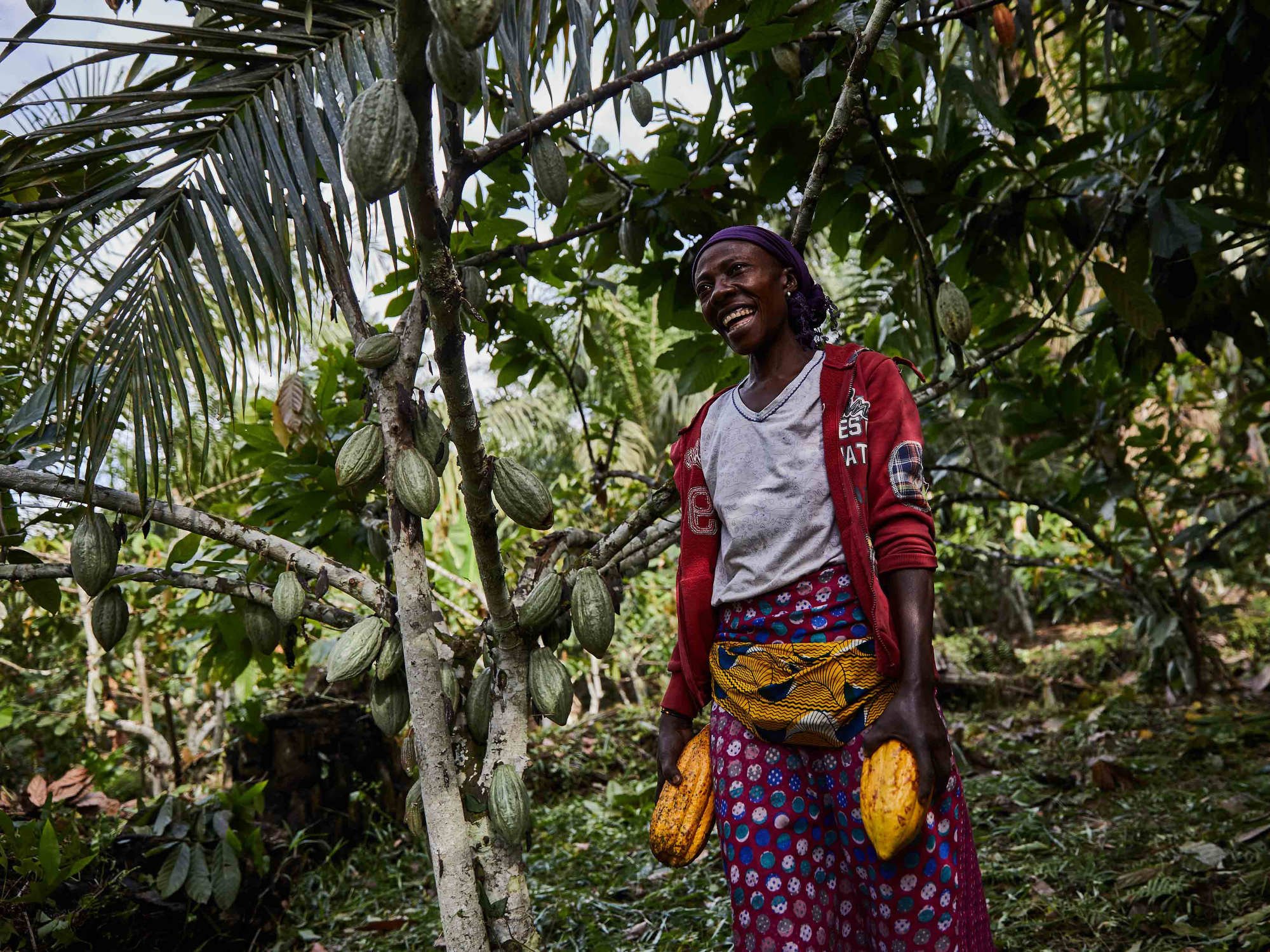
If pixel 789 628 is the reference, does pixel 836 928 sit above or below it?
below

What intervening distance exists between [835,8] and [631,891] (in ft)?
7.31

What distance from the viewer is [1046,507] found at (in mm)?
2953

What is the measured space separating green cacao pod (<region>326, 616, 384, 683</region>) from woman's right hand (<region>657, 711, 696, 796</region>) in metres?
0.48

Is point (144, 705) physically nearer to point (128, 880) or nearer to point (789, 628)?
point (128, 880)

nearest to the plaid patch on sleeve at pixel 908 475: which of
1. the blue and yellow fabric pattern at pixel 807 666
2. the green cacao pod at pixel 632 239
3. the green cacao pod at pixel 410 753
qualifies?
the blue and yellow fabric pattern at pixel 807 666

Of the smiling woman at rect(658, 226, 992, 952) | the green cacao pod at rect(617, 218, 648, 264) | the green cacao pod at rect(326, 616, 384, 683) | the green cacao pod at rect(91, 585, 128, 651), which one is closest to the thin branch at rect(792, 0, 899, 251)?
the smiling woman at rect(658, 226, 992, 952)

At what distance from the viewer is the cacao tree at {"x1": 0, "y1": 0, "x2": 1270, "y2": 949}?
1235mm

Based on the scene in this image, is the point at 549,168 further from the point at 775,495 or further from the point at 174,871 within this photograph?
the point at 174,871

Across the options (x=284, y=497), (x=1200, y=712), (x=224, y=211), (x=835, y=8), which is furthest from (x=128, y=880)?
(x=1200, y=712)

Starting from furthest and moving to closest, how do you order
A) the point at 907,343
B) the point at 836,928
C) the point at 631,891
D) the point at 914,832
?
the point at 907,343, the point at 631,891, the point at 836,928, the point at 914,832

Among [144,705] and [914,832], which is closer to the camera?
[914,832]

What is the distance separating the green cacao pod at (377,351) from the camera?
138 cm

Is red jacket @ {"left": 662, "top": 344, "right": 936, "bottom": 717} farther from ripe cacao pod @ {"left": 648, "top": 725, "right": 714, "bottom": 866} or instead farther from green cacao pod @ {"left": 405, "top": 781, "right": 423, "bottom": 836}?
green cacao pod @ {"left": 405, "top": 781, "right": 423, "bottom": 836}

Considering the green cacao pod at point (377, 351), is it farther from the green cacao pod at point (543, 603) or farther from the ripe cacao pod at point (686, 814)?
the ripe cacao pod at point (686, 814)
